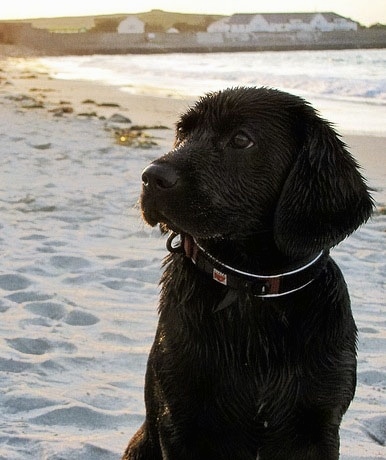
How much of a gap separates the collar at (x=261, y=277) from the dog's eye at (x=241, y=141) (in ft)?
1.15

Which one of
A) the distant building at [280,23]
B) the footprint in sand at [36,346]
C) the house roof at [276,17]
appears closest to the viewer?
the footprint in sand at [36,346]

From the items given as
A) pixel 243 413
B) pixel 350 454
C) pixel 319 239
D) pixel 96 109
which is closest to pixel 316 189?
pixel 319 239

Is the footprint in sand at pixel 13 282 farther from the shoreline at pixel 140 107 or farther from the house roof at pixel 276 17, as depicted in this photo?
the house roof at pixel 276 17

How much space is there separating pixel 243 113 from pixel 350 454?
1530 mm

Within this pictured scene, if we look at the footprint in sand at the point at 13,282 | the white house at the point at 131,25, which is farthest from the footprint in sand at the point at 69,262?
the white house at the point at 131,25

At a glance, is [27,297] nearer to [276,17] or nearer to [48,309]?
[48,309]

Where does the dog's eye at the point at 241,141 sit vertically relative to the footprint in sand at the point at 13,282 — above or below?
above

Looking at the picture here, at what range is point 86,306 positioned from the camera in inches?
182

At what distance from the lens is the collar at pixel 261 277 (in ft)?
8.27

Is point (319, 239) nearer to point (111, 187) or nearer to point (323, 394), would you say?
point (323, 394)

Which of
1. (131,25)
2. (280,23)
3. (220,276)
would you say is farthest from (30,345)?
(131,25)

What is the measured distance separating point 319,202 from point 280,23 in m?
121

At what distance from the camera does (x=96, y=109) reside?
51.3 feet

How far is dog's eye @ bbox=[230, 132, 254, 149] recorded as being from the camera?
258 centimetres
